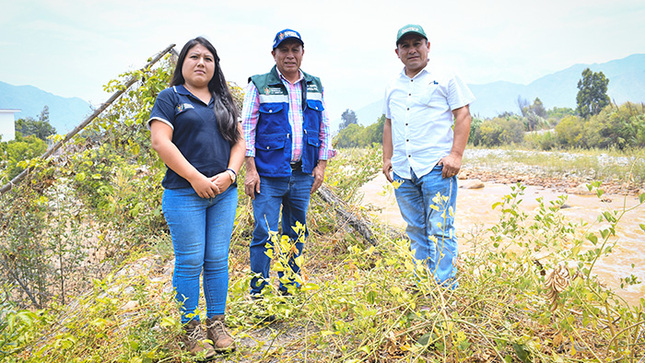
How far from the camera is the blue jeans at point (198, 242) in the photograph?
2.12m

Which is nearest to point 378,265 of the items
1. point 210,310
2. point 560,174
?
point 210,310

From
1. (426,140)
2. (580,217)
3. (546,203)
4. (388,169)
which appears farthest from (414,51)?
(546,203)

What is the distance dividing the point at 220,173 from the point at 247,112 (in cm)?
64

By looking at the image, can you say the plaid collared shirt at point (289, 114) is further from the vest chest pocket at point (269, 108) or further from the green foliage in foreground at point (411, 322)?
the green foliage in foreground at point (411, 322)

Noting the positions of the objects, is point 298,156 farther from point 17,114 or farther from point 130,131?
point 17,114

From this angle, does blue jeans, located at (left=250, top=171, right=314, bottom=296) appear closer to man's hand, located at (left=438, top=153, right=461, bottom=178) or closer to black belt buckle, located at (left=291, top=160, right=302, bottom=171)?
black belt buckle, located at (left=291, top=160, right=302, bottom=171)

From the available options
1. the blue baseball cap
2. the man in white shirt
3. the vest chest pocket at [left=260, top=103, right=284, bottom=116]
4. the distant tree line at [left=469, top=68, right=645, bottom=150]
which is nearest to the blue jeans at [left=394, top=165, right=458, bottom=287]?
the man in white shirt

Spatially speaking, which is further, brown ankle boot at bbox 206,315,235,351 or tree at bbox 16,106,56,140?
tree at bbox 16,106,56,140

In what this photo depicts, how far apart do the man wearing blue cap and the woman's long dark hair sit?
328 mm

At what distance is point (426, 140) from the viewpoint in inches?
108

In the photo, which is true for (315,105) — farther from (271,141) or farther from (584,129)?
(584,129)

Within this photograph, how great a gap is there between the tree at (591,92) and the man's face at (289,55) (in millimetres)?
34495

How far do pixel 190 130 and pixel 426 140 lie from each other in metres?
1.53

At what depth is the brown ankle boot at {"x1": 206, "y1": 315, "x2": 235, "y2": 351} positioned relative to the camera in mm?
2133
